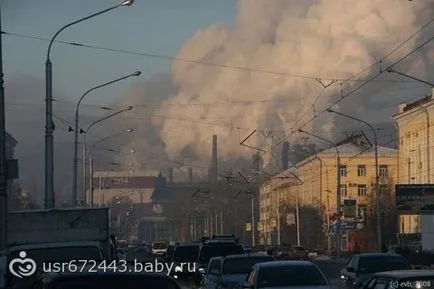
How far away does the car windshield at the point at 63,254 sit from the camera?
63.7 feet

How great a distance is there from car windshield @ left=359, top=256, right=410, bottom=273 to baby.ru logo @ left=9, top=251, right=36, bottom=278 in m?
13.1

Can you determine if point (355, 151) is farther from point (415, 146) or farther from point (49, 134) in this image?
point (49, 134)

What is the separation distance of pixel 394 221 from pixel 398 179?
32.7 feet

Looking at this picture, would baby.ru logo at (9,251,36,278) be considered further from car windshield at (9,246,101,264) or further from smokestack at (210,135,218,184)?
smokestack at (210,135,218,184)

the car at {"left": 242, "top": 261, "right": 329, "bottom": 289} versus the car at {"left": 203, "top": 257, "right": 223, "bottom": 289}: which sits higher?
the car at {"left": 242, "top": 261, "right": 329, "bottom": 289}

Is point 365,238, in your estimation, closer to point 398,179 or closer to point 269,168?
point 398,179

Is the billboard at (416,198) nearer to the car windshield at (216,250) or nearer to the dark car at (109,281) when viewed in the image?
the car windshield at (216,250)

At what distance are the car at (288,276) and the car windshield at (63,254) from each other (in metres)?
3.05

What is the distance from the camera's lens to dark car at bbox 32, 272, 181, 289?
31.9 feet

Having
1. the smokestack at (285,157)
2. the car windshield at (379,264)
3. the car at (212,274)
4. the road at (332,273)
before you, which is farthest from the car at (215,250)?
the smokestack at (285,157)

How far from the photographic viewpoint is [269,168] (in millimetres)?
131625

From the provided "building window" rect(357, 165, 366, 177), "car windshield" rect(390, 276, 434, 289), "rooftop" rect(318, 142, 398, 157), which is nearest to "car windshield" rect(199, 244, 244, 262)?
"car windshield" rect(390, 276, 434, 289)

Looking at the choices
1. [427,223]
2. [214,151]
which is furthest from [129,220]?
[427,223]

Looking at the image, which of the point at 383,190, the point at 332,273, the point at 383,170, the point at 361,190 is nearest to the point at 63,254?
the point at 332,273
